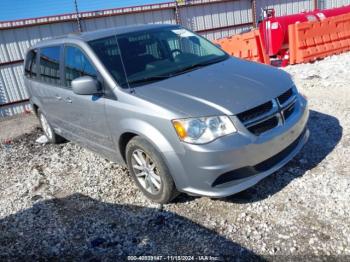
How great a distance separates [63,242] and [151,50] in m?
2.43

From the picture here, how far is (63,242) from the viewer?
3529 mm

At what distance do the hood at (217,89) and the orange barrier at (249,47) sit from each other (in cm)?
569

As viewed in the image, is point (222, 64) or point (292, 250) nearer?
point (292, 250)

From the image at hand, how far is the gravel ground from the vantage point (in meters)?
3.09

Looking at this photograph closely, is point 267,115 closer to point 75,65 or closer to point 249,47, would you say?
point 75,65

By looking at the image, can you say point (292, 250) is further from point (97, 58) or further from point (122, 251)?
point (97, 58)

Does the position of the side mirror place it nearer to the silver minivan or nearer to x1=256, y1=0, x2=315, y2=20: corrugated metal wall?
the silver minivan

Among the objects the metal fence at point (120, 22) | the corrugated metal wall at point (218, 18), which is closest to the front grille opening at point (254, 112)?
the metal fence at point (120, 22)

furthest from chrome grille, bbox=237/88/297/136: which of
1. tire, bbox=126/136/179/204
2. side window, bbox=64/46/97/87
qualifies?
side window, bbox=64/46/97/87

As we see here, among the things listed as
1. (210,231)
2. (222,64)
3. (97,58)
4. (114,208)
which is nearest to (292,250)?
(210,231)

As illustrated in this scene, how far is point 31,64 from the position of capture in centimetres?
620

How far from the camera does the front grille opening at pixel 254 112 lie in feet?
10.5

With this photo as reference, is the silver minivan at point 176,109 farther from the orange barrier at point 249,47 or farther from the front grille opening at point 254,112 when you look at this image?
the orange barrier at point 249,47

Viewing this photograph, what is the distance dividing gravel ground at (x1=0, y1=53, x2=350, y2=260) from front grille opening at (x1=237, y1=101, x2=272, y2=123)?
3.07 ft
